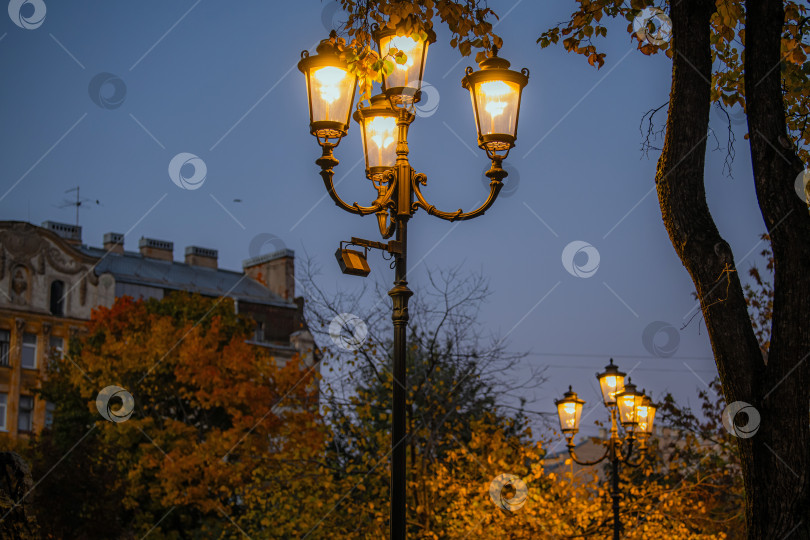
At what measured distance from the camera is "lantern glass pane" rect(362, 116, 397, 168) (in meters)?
8.00

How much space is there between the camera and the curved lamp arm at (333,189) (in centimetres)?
742

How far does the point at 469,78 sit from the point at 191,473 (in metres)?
23.9

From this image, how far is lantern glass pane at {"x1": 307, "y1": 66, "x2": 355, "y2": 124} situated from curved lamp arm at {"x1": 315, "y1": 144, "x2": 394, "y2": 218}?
0.75ft

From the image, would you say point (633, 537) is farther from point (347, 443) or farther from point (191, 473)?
point (191, 473)

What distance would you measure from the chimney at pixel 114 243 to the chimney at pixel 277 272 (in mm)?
7326

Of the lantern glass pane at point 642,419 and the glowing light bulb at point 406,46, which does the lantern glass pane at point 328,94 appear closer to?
the glowing light bulb at point 406,46

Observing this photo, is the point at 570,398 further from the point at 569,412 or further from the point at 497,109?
the point at 497,109

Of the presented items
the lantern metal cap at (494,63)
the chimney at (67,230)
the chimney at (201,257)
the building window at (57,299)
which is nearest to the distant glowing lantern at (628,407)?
the lantern metal cap at (494,63)

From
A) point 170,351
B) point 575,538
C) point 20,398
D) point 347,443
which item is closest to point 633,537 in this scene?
point 575,538

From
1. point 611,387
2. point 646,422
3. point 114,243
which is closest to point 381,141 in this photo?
point 611,387

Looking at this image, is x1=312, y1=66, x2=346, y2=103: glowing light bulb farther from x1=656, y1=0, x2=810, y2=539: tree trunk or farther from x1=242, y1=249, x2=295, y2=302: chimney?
x1=242, y1=249, x2=295, y2=302: chimney

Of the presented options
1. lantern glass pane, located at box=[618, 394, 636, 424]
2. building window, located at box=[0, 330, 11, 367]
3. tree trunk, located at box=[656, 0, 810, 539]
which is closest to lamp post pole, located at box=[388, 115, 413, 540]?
tree trunk, located at box=[656, 0, 810, 539]

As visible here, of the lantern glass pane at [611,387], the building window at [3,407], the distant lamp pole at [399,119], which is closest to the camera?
the distant lamp pole at [399,119]

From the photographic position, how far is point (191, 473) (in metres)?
29.5
